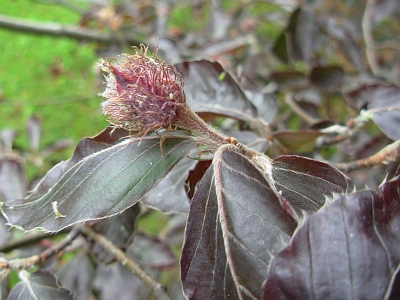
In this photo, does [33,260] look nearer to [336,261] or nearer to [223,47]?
[336,261]

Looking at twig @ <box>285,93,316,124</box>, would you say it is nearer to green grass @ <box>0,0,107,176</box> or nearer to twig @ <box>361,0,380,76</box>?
twig @ <box>361,0,380,76</box>

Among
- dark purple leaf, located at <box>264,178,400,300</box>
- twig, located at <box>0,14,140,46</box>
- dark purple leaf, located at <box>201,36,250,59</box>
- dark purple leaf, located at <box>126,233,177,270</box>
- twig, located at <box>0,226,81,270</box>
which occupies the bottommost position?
dark purple leaf, located at <box>126,233,177,270</box>

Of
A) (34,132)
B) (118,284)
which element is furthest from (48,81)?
(118,284)

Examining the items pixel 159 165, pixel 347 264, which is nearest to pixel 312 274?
pixel 347 264

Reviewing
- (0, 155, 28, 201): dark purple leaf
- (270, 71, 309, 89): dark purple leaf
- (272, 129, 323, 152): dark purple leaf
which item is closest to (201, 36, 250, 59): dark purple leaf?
(270, 71, 309, 89): dark purple leaf

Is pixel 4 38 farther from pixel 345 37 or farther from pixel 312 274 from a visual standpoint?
pixel 312 274

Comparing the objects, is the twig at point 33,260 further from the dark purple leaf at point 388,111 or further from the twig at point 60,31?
the twig at point 60,31
